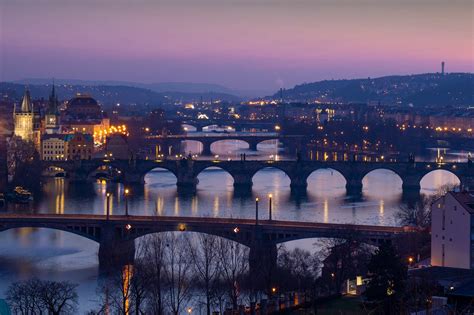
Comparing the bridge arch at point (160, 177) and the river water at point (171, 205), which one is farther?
the bridge arch at point (160, 177)

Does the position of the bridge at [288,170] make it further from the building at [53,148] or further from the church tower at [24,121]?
the church tower at [24,121]

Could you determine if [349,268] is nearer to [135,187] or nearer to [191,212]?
[191,212]

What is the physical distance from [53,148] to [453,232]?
22354 millimetres

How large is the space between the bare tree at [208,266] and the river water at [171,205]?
116 centimetres

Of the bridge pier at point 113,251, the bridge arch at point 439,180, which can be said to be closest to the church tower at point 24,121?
the bridge arch at point 439,180

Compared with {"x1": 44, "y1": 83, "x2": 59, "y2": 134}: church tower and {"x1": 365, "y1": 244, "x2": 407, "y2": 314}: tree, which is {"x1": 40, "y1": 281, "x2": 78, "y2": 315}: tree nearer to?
{"x1": 365, "y1": 244, "x2": 407, "y2": 314}: tree

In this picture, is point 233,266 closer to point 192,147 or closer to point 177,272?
point 177,272

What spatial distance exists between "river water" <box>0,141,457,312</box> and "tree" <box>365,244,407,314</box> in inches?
149

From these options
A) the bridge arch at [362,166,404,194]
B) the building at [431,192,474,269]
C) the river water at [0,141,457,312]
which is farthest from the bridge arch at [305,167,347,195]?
the building at [431,192,474,269]

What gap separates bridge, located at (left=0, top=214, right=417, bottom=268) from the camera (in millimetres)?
15430

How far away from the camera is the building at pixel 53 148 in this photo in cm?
3359

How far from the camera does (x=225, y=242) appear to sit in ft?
49.9

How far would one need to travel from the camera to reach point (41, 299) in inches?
462

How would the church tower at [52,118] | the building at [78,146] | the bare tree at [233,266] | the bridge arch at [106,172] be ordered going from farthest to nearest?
the church tower at [52,118] → the building at [78,146] → the bridge arch at [106,172] → the bare tree at [233,266]
